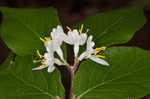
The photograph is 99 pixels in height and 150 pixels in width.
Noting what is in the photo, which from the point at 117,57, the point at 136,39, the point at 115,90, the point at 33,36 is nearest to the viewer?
the point at 115,90

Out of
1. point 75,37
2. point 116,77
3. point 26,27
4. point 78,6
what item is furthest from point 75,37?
point 78,6

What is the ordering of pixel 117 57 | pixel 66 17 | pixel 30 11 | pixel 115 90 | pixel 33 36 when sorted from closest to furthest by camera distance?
pixel 115 90
pixel 117 57
pixel 33 36
pixel 30 11
pixel 66 17

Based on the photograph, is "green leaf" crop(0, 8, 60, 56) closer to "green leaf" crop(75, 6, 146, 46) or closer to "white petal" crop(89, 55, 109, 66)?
"green leaf" crop(75, 6, 146, 46)

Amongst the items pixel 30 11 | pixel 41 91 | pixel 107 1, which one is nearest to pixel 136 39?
pixel 107 1

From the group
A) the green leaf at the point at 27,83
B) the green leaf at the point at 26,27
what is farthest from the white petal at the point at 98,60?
the green leaf at the point at 26,27

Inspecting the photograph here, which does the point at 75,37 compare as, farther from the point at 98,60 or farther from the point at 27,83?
the point at 27,83

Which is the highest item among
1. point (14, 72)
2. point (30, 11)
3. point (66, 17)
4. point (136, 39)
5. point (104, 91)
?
point (30, 11)

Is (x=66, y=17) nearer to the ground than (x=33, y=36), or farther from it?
nearer to the ground

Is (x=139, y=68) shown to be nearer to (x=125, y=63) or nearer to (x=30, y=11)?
(x=125, y=63)

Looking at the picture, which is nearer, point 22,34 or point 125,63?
point 125,63
